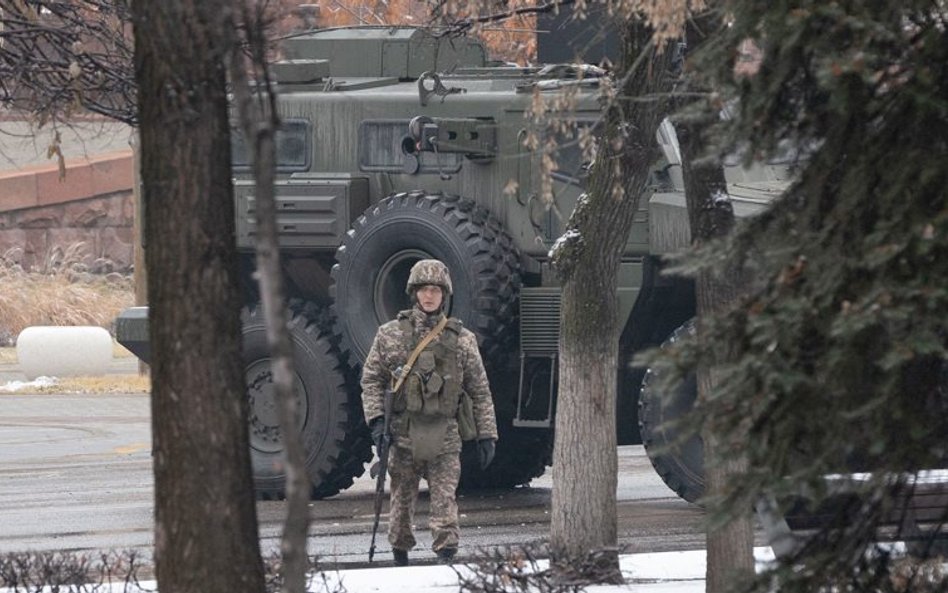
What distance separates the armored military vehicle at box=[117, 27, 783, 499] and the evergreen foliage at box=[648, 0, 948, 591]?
6.58m

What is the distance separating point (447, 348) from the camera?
10.6m

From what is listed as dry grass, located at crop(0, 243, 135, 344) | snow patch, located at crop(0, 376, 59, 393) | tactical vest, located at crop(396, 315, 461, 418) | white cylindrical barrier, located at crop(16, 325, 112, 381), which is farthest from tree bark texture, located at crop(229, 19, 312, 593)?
dry grass, located at crop(0, 243, 135, 344)

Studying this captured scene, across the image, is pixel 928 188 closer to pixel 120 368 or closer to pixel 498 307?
pixel 498 307

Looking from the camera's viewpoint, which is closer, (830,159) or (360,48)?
Answer: (830,159)

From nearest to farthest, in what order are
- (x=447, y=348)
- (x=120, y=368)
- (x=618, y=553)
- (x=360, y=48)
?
(x=618, y=553), (x=447, y=348), (x=360, y=48), (x=120, y=368)

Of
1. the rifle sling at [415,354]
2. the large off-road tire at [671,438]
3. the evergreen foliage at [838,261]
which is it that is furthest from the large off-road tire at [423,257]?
the evergreen foliage at [838,261]

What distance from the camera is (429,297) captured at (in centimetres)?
1070

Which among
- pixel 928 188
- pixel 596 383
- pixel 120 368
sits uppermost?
pixel 928 188

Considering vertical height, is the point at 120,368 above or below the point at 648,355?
below

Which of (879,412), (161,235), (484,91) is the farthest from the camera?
(484,91)

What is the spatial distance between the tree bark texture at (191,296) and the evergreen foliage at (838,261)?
1396mm

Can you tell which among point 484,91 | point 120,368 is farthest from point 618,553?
point 120,368

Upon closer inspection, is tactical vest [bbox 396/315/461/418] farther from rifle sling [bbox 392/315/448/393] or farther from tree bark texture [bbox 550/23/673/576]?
tree bark texture [bbox 550/23/673/576]

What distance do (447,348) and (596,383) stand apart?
1.65 m
